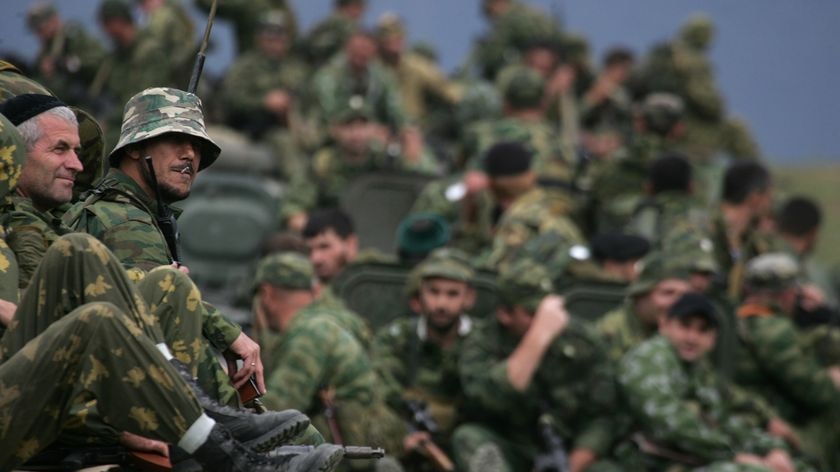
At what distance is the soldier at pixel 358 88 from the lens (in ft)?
57.7

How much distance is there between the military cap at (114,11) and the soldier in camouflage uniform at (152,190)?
31.4 feet

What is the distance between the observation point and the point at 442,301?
42.2 ft

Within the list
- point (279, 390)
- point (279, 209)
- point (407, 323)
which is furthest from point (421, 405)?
point (279, 209)

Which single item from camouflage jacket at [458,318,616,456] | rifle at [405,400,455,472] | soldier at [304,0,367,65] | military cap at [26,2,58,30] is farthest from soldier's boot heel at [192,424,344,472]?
soldier at [304,0,367,65]

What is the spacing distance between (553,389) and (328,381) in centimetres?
163

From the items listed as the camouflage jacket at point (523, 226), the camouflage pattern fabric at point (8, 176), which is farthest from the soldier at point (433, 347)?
the camouflage pattern fabric at point (8, 176)

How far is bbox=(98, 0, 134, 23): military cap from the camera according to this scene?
17969 mm

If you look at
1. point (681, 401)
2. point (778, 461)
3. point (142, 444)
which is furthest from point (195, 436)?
point (778, 461)

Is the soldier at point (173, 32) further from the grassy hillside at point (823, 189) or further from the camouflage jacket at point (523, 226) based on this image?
the grassy hillside at point (823, 189)

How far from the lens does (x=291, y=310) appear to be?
12.3 meters

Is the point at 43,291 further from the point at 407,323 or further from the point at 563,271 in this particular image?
the point at 563,271

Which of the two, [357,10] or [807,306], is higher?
[357,10]

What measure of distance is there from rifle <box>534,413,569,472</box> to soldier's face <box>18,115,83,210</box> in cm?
484

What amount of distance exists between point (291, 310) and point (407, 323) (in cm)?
103
